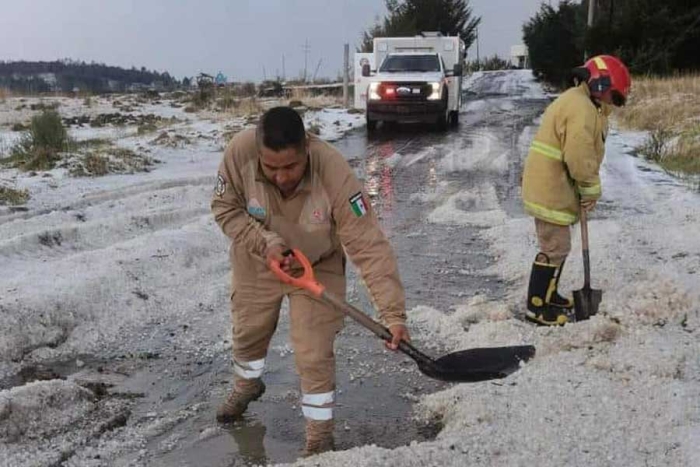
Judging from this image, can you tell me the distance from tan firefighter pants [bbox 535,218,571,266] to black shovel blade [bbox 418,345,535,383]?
89 cm

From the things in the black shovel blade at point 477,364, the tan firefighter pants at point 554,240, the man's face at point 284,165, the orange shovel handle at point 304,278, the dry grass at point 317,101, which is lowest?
the black shovel blade at point 477,364

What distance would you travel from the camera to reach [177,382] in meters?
4.12

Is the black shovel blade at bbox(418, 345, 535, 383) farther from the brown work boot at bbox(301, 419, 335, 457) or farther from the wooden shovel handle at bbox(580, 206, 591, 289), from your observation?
the wooden shovel handle at bbox(580, 206, 591, 289)

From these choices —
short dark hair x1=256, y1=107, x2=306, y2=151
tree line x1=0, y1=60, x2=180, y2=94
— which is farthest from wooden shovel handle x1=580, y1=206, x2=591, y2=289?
tree line x1=0, y1=60, x2=180, y2=94

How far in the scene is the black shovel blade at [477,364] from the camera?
345 cm

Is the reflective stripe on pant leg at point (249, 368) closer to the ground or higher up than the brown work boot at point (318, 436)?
higher up

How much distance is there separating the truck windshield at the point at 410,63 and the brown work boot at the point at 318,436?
14.8 m

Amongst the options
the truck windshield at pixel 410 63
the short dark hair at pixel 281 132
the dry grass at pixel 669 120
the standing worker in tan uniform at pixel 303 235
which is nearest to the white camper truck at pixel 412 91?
the truck windshield at pixel 410 63

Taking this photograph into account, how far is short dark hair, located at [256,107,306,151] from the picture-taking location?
2777 mm

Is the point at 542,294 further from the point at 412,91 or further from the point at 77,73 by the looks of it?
the point at 77,73

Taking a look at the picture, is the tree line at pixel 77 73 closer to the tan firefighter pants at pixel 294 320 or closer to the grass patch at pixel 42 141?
the grass patch at pixel 42 141

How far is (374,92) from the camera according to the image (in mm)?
16484

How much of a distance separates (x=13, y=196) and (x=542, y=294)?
5902 mm

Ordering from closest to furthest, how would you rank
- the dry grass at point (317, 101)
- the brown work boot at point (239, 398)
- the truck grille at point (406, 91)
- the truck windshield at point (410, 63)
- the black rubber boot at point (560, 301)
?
the brown work boot at point (239, 398) < the black rubber boot at point (560, 301) < the truck grille at point (406, 91) < the truck windshield at point (410, 63) < the dry grass at point (317, 101)
